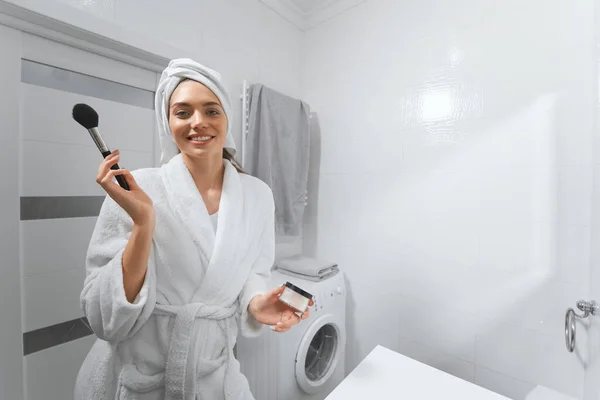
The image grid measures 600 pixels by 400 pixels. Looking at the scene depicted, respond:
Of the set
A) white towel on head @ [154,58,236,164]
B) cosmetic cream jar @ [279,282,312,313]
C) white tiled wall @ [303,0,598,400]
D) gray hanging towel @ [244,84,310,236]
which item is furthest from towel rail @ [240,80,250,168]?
cosmetic cream jar @ [279,282,312,313]

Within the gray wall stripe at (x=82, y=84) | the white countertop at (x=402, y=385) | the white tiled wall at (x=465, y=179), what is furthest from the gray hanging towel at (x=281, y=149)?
the white countertop at (x=402, y=385)

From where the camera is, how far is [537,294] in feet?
3.36

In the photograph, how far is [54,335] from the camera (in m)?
0.95

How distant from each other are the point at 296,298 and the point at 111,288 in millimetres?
390

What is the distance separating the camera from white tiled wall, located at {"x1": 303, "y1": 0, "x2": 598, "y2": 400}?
0.97 meters

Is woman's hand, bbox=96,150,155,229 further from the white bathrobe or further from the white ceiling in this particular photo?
the white ceiling

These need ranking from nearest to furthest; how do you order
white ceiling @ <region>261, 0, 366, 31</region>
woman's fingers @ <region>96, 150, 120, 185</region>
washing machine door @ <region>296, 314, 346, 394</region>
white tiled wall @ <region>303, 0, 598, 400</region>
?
woman's fingers @ <region>96, 150, 120, 185</region> < white tiled wall @ <region>303, 0, 598, 400</region> < washing machine door @ <region>296, 314, 346, 394</region> < white ceiling @ <region>261, 0, 366, 31</region>

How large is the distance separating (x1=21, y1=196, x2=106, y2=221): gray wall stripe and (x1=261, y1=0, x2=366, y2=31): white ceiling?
4.39 ft

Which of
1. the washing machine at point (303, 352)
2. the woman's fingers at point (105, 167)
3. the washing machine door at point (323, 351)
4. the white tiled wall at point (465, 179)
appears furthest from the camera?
the washing machine door at point (323, 351)

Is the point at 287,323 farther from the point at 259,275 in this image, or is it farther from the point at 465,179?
the point at 465,179

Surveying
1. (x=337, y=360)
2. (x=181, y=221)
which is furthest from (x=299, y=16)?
(x=337, y=360)

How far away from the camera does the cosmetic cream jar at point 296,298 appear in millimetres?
620

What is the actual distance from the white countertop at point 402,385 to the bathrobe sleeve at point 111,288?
49 cm

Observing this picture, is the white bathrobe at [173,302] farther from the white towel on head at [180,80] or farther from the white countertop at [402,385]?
the white countertop at [402,385]
